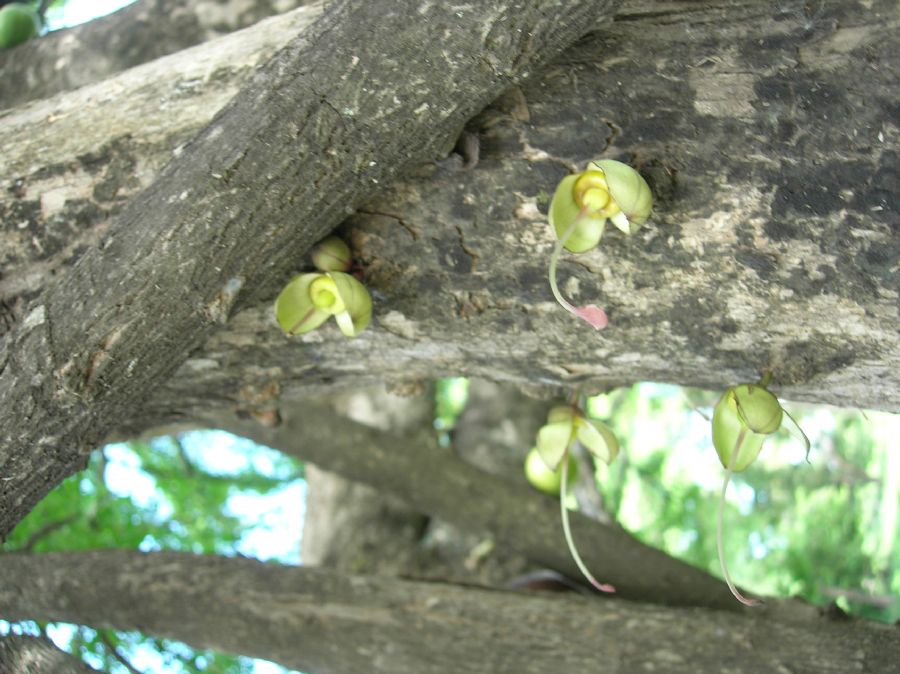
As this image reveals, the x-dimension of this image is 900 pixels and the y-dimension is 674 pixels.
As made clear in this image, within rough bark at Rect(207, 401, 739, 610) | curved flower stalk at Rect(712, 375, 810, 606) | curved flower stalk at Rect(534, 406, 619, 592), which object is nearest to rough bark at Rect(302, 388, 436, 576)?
rough bark at Rect(207, 401, 739, 610)

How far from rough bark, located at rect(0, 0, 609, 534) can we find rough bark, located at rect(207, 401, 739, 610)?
3.60ft

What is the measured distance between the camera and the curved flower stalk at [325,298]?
1.33 metres

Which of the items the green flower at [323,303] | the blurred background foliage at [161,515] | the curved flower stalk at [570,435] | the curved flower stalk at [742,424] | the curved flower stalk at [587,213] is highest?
the curved flower stalk at [587,213]

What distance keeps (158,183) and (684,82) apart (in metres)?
0.68

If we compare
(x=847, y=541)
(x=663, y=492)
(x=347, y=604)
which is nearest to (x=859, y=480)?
(x=847, y=541)

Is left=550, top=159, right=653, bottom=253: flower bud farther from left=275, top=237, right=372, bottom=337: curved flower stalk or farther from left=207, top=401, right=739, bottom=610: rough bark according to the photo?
left=207, top=401, right=739, bottom=610: rough bark

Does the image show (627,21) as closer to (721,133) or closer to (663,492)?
(721,133)

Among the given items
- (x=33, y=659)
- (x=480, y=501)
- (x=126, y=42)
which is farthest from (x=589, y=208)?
(x=126, y=42)

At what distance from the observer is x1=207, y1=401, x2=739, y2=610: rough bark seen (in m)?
2.37

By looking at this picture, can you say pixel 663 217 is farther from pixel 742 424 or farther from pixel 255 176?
pixel 255 176

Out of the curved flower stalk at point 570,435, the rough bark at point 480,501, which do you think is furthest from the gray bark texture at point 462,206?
the rough bark at point 480,501

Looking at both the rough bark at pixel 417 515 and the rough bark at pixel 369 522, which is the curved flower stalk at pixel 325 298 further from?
the rough bark at pixel 369 522

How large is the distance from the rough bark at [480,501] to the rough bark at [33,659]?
0.87 metres

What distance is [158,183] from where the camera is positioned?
1.25 m
